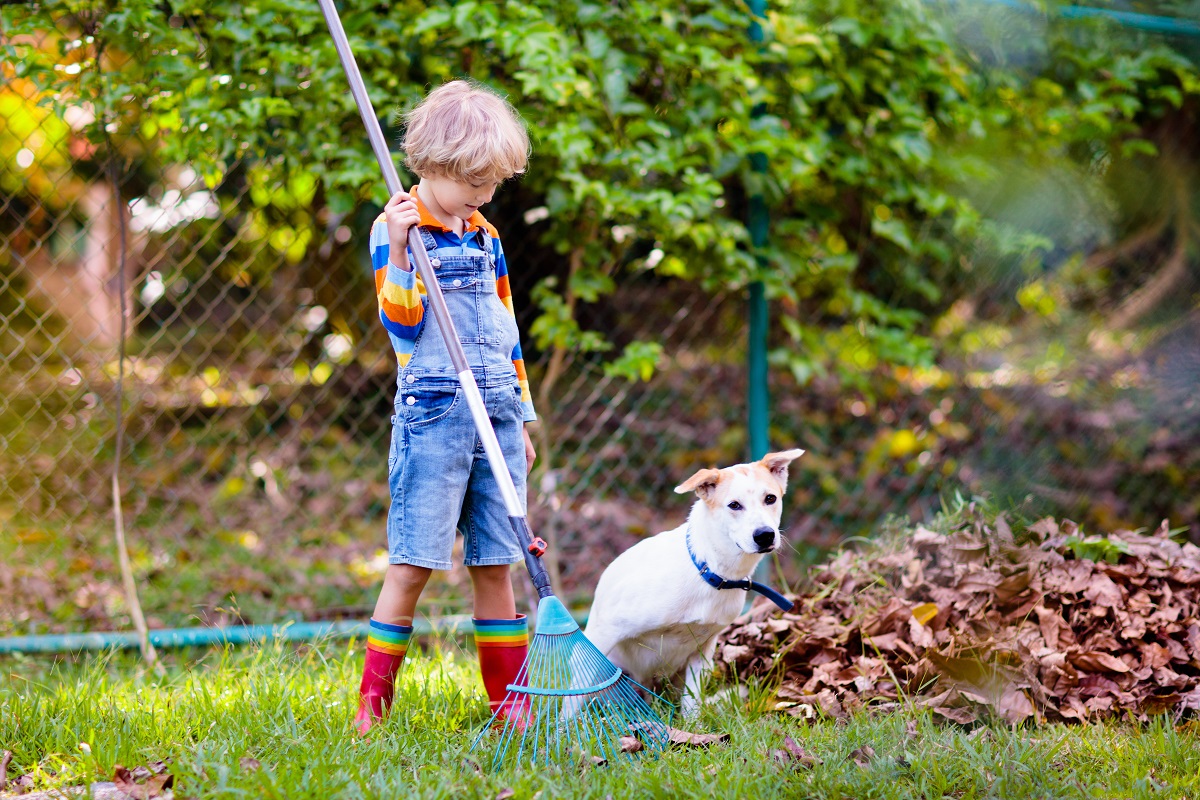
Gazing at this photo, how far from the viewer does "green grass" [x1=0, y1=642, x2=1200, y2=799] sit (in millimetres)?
2047

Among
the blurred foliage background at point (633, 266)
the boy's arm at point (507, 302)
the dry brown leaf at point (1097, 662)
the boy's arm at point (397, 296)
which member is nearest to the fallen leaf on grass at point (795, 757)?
the dry brown leaf at point (1097, 662)

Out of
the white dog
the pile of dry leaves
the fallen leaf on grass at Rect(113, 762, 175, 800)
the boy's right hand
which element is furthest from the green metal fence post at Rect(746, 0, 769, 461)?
the fallen leaf on grass at Rect(113, 762, 175, 800)

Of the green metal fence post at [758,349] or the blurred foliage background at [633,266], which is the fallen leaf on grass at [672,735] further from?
the green metal fence post at [758,349]

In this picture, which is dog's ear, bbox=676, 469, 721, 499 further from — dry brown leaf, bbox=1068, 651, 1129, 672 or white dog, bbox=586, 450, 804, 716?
dry brown leaf, bbox=1068, 651, 1129, 672

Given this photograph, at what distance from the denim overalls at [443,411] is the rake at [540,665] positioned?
8cm

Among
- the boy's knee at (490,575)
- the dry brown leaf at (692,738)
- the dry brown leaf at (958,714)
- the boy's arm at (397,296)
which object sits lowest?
the dry brown leaf at (958,714)

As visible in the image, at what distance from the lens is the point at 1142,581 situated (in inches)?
114

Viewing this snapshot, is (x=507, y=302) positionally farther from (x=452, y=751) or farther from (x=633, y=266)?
(x=633, y=266)

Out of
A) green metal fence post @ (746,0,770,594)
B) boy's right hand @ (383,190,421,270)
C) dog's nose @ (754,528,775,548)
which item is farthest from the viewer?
green metal fence post @ (746,0,770,594)

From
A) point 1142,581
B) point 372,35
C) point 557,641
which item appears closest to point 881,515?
point 1142,581

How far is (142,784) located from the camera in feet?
6.80

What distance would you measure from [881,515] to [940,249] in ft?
4.09

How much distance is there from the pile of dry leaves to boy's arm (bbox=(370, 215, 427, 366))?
1326 millimetres

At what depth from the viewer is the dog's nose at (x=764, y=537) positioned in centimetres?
238
